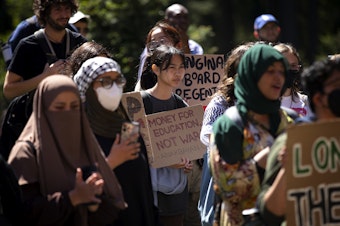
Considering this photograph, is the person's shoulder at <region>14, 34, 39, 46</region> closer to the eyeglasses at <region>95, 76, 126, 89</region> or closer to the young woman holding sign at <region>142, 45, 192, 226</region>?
the young woman holding sign at <region>142, 45, 192, 226</region>

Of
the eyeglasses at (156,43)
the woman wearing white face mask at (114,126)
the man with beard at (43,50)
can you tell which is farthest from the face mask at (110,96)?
the eyeglasses at (156,43)

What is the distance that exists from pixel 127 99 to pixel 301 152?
251 centimetres

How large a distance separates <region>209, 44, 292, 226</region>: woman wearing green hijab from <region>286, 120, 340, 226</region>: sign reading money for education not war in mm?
452

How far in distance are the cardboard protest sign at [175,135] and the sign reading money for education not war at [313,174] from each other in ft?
8.50

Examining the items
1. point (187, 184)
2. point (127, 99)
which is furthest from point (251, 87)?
point (187, 184)

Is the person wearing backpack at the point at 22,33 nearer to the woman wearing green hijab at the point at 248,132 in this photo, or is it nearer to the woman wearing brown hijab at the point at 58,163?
the woman wearing brown hijab at the point at 58,163

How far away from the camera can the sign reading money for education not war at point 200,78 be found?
973 centimetres

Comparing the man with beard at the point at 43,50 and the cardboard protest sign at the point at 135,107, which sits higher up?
the man with beard at the point at 43,50

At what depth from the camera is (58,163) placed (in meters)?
6.00

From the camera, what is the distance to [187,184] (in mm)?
8508

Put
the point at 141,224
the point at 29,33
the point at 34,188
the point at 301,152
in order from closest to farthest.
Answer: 1. the point at 301,152
2. the point at 34,188
3. the point at 141,224
4. the point at 29,33

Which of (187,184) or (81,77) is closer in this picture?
(81,77)

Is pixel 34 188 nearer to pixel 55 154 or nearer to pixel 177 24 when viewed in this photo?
pixel 55 154

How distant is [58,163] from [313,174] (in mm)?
1383
